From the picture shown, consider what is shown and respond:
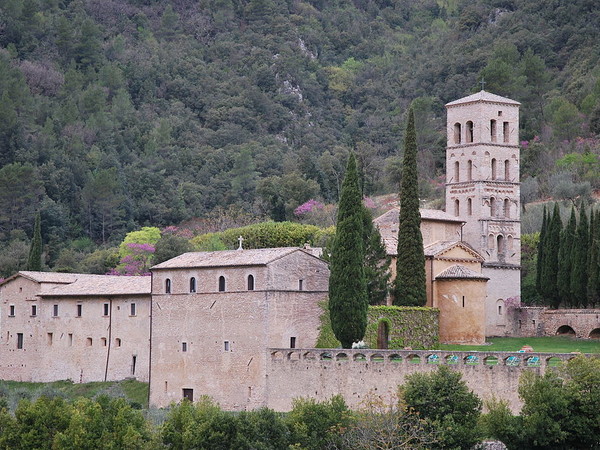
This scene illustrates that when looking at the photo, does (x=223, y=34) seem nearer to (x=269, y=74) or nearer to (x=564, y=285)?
(x=269, y=74)

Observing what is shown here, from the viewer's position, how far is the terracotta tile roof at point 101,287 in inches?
2650

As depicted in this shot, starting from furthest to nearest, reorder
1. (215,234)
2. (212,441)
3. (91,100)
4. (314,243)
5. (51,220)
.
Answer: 1. (91,100)
2. (51,220)
3. (215,234)
4. (314,243)
5. (212,441)

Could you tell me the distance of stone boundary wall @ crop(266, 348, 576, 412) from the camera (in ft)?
171

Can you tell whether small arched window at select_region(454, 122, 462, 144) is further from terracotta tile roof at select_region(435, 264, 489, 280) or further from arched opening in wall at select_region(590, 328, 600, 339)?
arched opening in wall at select_region(590, 328, 600, 339)

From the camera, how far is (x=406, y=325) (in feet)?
206

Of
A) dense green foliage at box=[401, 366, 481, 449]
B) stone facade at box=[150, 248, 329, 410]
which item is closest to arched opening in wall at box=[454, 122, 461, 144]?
stone facade at box=[150, 248, 329, 410]

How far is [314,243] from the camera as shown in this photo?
8419 cm

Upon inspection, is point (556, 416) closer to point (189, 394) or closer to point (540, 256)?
point (189, 394)

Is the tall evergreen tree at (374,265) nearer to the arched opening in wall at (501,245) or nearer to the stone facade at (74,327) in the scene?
the stone facade at (74,327)

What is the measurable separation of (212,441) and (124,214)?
193 feet

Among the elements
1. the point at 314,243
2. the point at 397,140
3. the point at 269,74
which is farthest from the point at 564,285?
the point at 269,74

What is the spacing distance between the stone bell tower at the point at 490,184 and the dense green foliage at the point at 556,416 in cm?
2371

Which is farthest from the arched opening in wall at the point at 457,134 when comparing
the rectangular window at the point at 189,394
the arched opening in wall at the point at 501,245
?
the rectangular window at the point at 189,394

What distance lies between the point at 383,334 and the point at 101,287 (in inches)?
584
